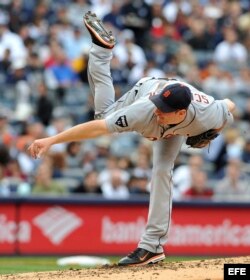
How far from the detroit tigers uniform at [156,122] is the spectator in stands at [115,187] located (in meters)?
5.86

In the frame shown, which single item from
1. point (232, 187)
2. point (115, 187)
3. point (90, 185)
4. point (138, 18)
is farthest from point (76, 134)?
point (138, 18)

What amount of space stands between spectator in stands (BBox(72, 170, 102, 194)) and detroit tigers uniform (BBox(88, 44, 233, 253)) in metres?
5.71

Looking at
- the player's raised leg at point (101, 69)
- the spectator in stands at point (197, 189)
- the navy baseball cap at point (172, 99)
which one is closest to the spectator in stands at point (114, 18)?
the spectator in stands at point (197, 189)

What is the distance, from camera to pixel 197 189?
1565 centimetres

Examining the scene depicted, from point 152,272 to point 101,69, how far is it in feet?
6.65

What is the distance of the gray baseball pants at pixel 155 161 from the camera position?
941 centimetres

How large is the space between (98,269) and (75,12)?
11.0 meters

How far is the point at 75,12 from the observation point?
19609 mm

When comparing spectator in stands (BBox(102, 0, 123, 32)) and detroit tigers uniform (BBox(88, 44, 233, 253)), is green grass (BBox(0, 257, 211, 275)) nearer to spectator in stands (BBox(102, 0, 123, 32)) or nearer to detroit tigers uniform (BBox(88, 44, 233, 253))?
detroit tigers uniform (BBox(88, 44, 233, 253))

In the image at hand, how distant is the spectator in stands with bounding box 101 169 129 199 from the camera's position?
1541 cm

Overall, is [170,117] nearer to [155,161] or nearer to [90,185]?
[155,161]

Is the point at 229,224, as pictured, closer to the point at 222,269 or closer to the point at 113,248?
the point at 113,248

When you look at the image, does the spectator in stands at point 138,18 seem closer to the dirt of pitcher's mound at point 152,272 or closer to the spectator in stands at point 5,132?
the spectator in stands at point 5,132

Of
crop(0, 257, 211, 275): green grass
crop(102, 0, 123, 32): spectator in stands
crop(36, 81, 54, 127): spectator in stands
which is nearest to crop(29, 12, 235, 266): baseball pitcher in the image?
crop(0, 257, 211, 275): green grass
